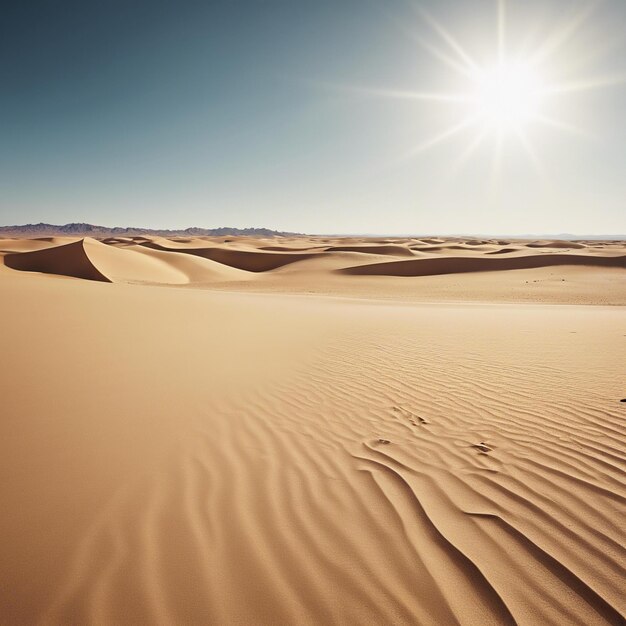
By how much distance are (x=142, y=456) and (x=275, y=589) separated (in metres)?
1.75

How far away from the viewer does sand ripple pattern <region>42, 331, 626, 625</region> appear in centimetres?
184

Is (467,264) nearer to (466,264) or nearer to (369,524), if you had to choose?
(466,264)

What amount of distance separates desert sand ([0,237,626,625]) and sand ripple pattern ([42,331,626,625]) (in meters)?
0.01

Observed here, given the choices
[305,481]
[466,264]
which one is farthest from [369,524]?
[466,264]

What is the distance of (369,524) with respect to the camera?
2.40m

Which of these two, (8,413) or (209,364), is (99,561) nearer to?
(8,413)

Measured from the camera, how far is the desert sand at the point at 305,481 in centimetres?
188

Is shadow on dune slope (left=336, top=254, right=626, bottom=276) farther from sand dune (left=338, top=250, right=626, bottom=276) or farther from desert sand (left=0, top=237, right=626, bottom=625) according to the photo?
desert sand (left=0, top=237, right=626, bottom=625)

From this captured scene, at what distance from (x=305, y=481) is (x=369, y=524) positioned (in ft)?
2.10

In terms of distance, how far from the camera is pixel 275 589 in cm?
191

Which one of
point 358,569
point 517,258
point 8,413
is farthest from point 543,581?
point 517,258

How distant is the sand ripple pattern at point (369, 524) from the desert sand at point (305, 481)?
0.04ft

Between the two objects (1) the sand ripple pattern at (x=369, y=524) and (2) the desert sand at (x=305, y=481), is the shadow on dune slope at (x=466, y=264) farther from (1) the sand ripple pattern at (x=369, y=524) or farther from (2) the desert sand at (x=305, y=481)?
(1) the sand ripple pattern at (x=369, y=524)

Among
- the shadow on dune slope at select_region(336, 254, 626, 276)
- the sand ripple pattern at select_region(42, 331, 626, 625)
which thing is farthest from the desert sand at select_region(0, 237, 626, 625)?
the shadow on dune slope at select_region(336, 254, 626, 276)
